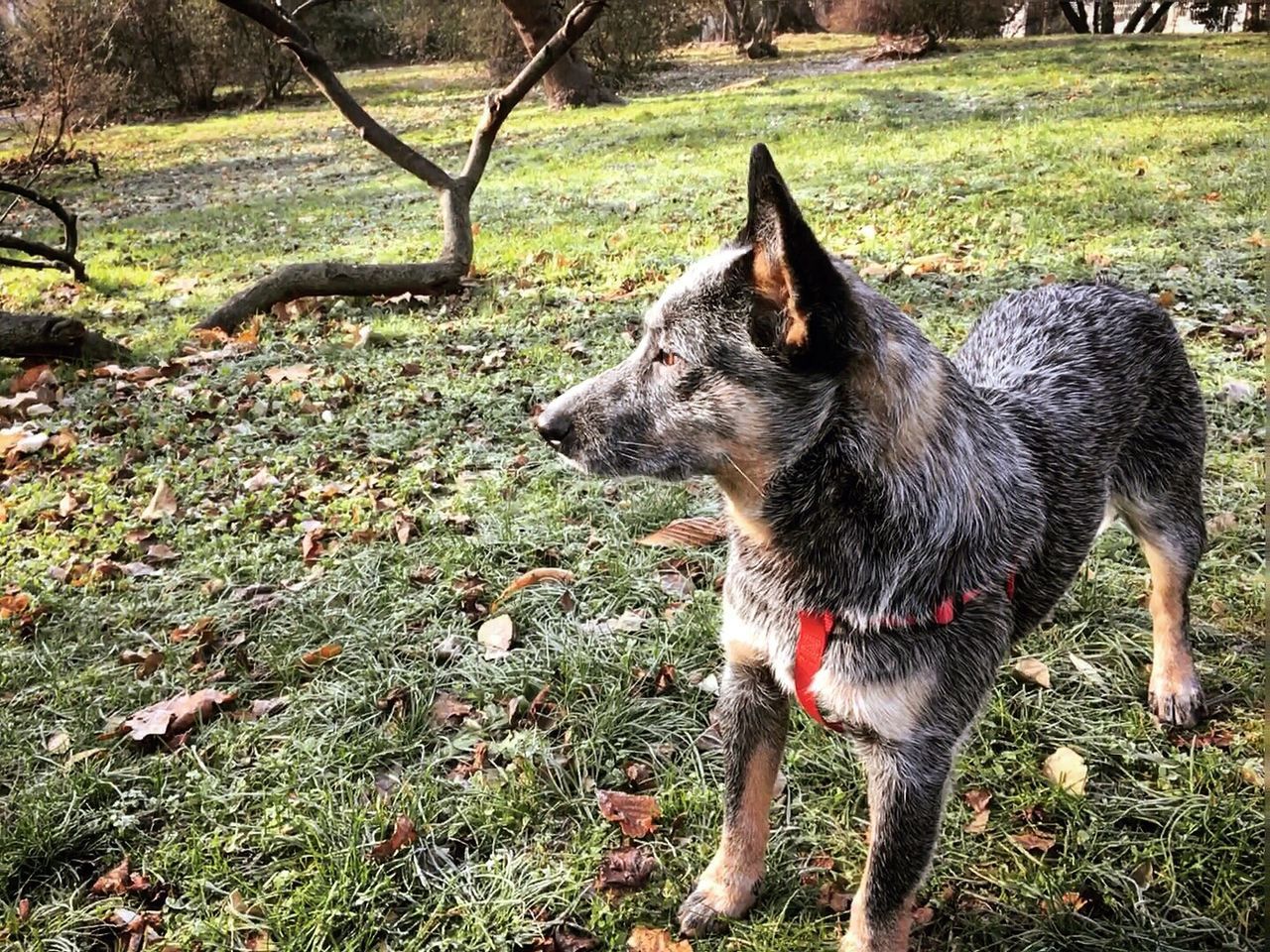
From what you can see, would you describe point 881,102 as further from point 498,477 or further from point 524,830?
point 524,830

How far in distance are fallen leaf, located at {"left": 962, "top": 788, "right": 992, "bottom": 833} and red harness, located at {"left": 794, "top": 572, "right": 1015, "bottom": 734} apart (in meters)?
0.95

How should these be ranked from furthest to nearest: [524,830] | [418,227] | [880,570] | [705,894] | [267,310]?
1. [418,227]
2. [267,310]
3. [524,830]
4. [705,894]
5. [880,570]

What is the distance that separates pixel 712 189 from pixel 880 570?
10.7m

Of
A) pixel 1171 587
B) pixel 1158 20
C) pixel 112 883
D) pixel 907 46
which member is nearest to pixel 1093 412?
pixel 1171 587

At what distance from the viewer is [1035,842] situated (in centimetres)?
289

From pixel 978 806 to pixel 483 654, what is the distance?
208 centimetres

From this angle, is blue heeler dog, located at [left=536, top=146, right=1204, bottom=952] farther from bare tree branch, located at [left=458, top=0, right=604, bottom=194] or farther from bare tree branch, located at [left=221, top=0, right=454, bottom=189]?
bare tree branch, located at [left=458, top=0, right=604, bottom=194]

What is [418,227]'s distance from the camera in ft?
39.0

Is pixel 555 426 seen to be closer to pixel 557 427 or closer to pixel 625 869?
pixel 557 427

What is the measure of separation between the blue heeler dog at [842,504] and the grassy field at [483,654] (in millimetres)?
632

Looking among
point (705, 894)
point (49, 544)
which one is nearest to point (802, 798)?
point (705, 894)

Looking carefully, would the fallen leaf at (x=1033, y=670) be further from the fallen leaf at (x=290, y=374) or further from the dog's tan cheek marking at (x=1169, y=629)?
the fallen leaf at (x=290, y=374)

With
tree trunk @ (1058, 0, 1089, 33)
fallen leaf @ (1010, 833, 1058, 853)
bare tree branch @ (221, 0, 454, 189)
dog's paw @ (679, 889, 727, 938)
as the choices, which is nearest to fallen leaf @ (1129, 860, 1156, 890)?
fallen leaf @ (1010, 833, 1058, 853)

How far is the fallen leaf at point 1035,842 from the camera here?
288 centimetres
